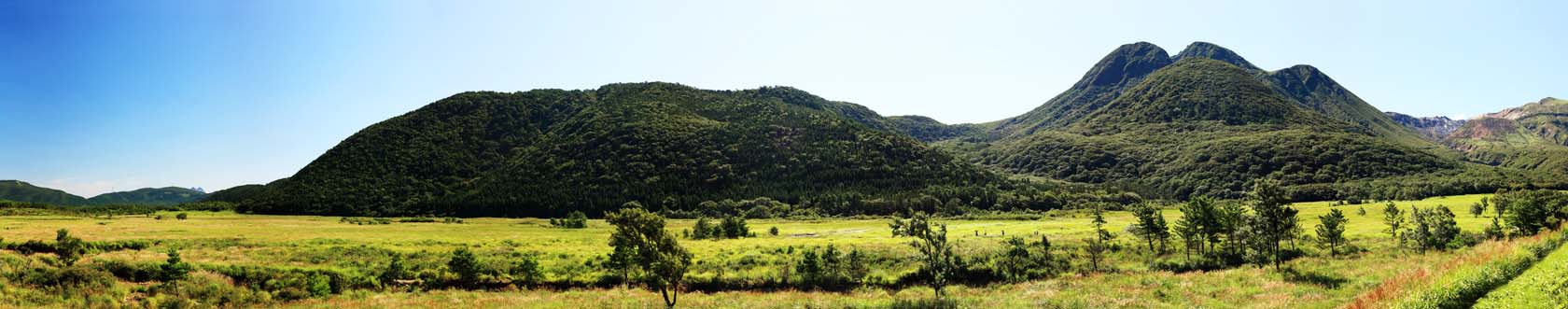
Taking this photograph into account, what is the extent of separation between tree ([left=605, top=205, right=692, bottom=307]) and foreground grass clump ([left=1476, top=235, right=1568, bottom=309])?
3026 centimetres

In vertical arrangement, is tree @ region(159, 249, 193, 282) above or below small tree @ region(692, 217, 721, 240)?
above

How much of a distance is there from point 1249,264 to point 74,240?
88522 mm

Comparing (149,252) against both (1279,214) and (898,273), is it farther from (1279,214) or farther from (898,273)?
(1279,214)

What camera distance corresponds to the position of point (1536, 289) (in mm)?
16141

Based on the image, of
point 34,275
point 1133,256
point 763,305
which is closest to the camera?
point 34,275

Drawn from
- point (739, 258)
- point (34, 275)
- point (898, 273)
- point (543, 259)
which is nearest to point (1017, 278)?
point (898, 273)

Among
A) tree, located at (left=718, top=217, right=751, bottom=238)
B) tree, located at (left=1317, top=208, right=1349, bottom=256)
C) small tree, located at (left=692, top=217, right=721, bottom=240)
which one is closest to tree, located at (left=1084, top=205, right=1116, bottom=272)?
tree, located at (left=1317, top=208, right=1349, bottom=256)

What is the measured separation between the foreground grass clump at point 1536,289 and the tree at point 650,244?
30258 millimetres

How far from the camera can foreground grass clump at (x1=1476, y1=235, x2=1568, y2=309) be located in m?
15.2

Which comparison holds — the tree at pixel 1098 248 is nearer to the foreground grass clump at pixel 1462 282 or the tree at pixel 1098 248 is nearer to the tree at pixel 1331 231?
the tree at pixel 1331 231

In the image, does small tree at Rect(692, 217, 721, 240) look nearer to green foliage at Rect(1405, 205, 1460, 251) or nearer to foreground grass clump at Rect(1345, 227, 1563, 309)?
foreground grass clump at Rect(1345, 227, 1563, 309)

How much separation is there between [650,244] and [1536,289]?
32580mm

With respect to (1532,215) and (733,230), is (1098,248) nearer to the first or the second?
(1532,215)

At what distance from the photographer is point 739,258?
5581 cm
